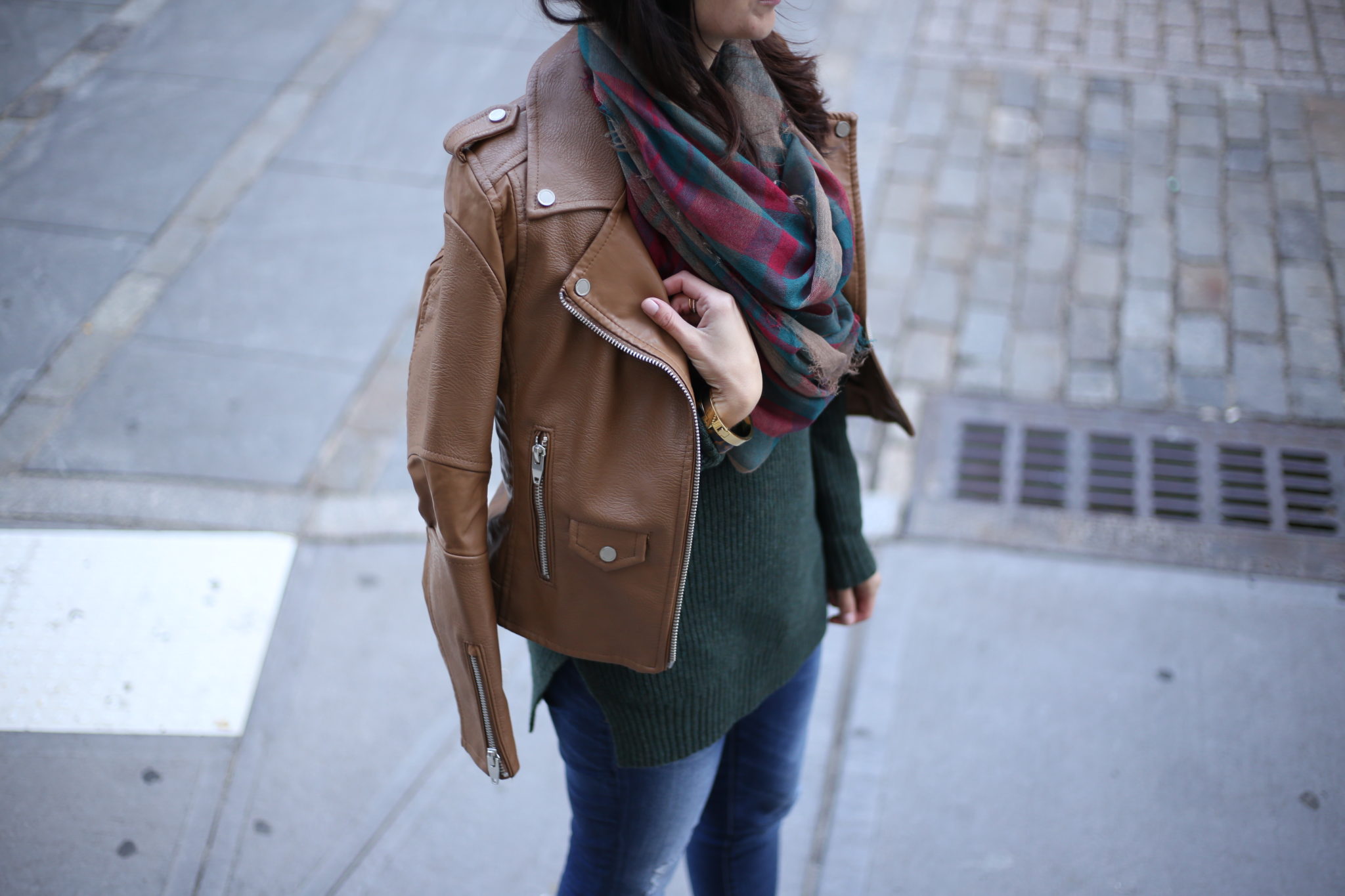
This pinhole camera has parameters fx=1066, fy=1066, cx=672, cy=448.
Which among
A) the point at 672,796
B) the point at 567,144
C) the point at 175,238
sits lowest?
the point at 175,238

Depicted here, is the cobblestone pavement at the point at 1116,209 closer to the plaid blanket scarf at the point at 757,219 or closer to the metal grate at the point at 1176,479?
the metal grate at the point at 1176,479

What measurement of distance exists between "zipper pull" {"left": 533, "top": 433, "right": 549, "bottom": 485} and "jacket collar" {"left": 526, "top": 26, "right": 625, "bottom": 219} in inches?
11.2

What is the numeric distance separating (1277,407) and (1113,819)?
5.70ft

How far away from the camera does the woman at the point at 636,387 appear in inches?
52.9

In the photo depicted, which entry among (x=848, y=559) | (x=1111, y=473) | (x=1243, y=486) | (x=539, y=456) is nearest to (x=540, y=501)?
(x=539, y=456)

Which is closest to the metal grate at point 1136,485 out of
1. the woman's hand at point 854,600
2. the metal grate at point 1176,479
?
the metal grate at point 1176,479

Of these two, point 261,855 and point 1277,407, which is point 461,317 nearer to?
point 261,855

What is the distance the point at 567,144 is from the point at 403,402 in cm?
246

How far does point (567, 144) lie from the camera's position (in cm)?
137

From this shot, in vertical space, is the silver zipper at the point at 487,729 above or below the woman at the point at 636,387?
below

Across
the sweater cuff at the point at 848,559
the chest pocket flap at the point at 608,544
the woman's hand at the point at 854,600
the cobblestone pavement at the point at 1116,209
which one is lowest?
the cobblestone pavement at the point at 1116,209

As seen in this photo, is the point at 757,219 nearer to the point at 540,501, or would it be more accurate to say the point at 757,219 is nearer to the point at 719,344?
the point at 719,344

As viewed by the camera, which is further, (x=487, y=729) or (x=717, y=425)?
(x=487, y=729)

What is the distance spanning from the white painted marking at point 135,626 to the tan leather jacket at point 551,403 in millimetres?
1729
